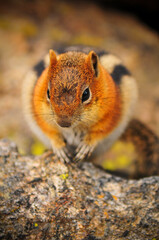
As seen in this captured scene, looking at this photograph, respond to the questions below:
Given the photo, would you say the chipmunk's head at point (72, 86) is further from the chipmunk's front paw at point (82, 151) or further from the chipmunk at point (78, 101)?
the chipmunk's front paw at point (82, 151)

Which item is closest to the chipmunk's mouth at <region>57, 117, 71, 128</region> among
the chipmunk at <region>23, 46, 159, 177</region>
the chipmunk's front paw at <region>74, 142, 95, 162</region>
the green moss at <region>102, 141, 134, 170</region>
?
the chipmunk at <region>23, 46, 159, 177</region>

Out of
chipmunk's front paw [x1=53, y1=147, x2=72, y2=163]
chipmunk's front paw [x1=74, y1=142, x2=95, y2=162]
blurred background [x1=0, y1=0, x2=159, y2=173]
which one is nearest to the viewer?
chipmunk's front paw [x1=53, y1=147, x2=72, y2=163]

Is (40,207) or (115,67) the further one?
(115,67)

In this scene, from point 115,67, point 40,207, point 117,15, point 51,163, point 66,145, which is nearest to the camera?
point 40,207

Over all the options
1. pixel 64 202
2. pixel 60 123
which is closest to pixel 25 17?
pixel 60 123

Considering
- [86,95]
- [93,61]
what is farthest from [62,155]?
[93,61]

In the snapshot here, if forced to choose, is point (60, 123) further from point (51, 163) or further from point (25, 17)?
point (25, 17)

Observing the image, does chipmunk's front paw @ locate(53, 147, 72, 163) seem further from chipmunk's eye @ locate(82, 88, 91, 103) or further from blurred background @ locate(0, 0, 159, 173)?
blurred background @ locate(0, 0, 159, 173)

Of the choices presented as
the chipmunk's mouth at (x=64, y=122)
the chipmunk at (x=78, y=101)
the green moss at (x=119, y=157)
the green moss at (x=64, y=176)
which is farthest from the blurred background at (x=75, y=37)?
the chipmunk's mouth at (x=64, y=122)
